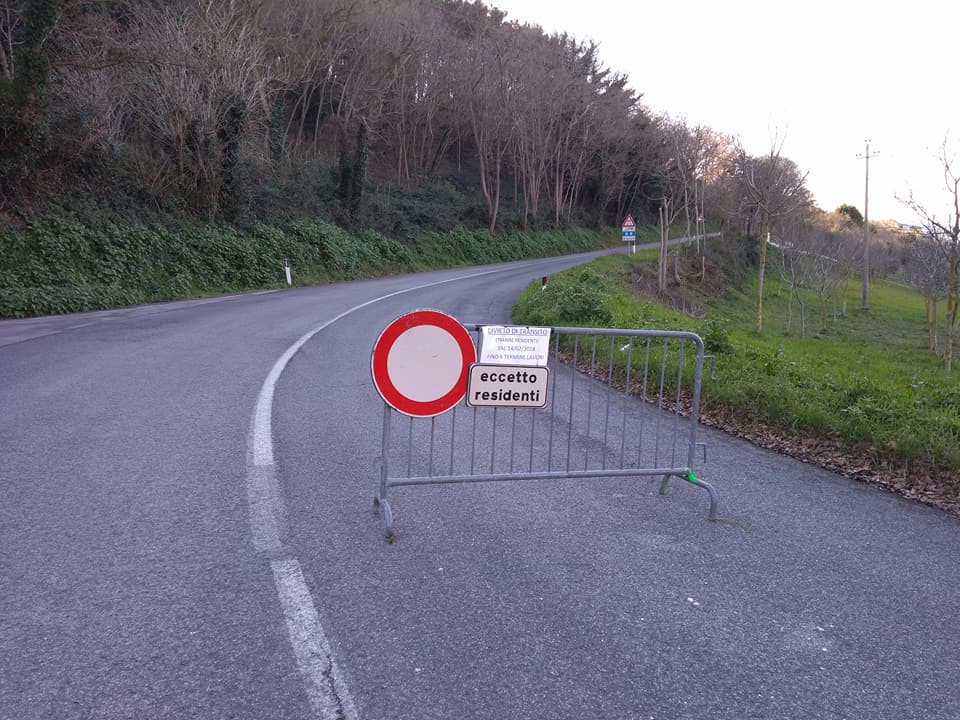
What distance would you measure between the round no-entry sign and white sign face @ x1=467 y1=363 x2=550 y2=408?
0.10 m

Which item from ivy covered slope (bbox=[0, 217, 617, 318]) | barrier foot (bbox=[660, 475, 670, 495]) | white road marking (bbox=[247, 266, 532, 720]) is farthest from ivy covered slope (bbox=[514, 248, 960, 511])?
ivy covered slope (bbox=[0, 217, 617, 318])

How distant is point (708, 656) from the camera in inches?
133

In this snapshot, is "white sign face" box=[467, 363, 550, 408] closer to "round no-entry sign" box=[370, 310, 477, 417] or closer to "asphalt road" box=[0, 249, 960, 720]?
"round no-entry sign" box=[370, 310, 477, 417]

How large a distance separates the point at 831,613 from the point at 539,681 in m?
1.72

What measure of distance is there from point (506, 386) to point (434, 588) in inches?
68.6

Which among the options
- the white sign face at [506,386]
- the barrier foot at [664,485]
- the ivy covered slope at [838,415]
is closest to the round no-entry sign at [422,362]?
the white sign face at [506,386]

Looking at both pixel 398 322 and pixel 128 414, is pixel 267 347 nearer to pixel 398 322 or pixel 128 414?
pixel 128 414

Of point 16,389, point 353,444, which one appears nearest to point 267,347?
point 16,389

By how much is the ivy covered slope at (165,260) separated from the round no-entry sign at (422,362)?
50.9 feet

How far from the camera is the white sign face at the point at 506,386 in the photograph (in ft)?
17.1

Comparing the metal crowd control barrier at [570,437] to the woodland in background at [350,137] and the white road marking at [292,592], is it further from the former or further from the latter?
the woodland in background at [350,137]

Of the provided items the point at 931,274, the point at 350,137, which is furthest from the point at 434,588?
the point at 350,137

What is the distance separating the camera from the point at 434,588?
391 centimetres

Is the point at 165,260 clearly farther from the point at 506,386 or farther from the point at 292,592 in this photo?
the point at 292,592
